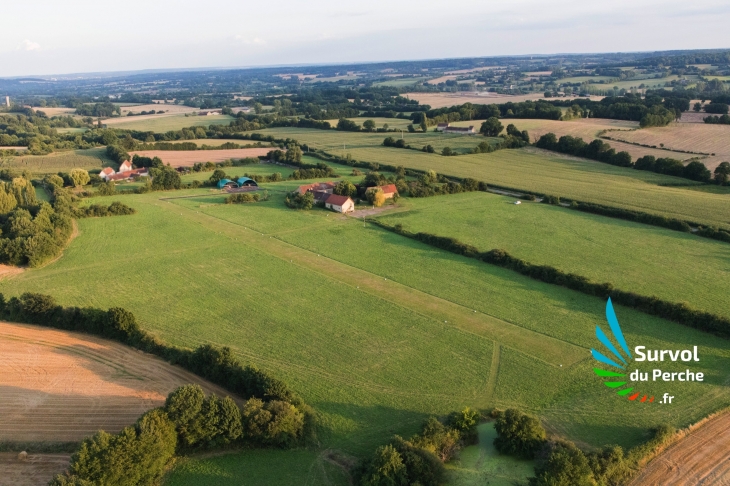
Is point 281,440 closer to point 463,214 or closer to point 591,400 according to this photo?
point 591,400

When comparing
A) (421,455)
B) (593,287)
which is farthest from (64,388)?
(593,287)

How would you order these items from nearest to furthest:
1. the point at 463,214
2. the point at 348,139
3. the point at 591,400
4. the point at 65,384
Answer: the point at 591,400 < the point at 65,384 < the point at 463,214 < the point at 348,139

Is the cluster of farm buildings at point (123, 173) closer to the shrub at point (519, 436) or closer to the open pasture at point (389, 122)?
the open pasture at point (389, 122)

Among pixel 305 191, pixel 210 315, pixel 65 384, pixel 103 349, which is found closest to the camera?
pixel 65 384

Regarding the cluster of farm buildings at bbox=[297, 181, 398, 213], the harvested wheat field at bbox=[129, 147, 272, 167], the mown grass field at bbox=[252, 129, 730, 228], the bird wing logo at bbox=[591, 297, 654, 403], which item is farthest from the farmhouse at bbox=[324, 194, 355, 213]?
the harvested wheat field at bbox=[129, 147, 272, 167]

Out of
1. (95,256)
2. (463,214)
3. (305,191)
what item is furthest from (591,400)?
(305,191)

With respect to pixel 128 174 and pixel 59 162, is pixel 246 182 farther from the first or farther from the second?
pixel 59 162

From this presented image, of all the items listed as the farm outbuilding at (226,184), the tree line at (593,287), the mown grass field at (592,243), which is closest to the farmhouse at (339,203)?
the mown grass field at (592,243)
